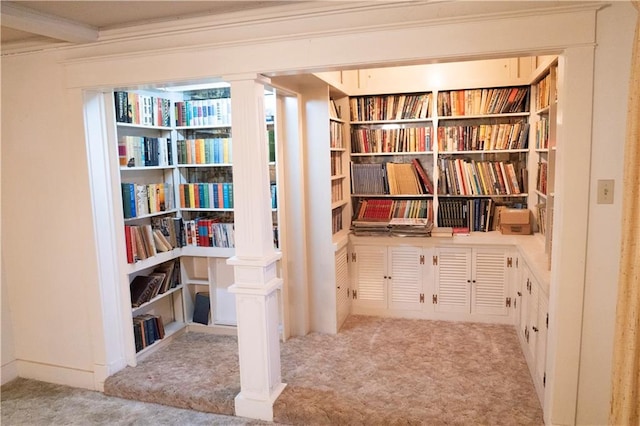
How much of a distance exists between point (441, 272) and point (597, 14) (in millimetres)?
2356

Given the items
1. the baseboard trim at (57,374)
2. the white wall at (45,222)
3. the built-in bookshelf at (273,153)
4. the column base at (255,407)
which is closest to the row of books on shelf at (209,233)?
the built-in bookshelf at (273,153)

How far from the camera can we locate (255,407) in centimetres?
263

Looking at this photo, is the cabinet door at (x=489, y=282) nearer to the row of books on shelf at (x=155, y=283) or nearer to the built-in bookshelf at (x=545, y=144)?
the built-in bookshelf at (x=545, y=144)

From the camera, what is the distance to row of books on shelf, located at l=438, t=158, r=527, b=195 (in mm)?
3863

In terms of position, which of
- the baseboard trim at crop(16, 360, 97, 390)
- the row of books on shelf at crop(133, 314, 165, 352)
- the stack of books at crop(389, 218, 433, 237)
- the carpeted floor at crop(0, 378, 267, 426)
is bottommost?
the carpeted floor at crop(0, 378, 267, 426)

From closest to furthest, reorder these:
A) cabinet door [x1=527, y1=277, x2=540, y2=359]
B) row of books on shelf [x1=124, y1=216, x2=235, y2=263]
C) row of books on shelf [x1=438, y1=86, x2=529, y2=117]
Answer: cabinet door [x1=527, y1=277, x2=540, y2=359] < row of books on shelf [x1=124, y1=216, x2=235, y2=263] < row of books on shelf [x1=438, y1=86, x2=529, y2=117]

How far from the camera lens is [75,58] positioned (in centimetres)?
278

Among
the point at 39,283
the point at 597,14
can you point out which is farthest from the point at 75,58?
the point at 597,14

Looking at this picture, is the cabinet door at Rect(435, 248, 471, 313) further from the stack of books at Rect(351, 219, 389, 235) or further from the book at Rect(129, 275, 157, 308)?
the book at Rect(129, 275, 157, 308)

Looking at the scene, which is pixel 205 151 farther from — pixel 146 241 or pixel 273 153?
pixel 146 241

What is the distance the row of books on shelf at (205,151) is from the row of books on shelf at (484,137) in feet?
6.14

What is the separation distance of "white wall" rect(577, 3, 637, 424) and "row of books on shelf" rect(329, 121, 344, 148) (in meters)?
2.00

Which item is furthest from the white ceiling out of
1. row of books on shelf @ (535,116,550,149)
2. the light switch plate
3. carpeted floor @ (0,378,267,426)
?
carpeted floor @ (0,378,267,426)

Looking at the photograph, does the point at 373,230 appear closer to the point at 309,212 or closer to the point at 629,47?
the point at 309,212
